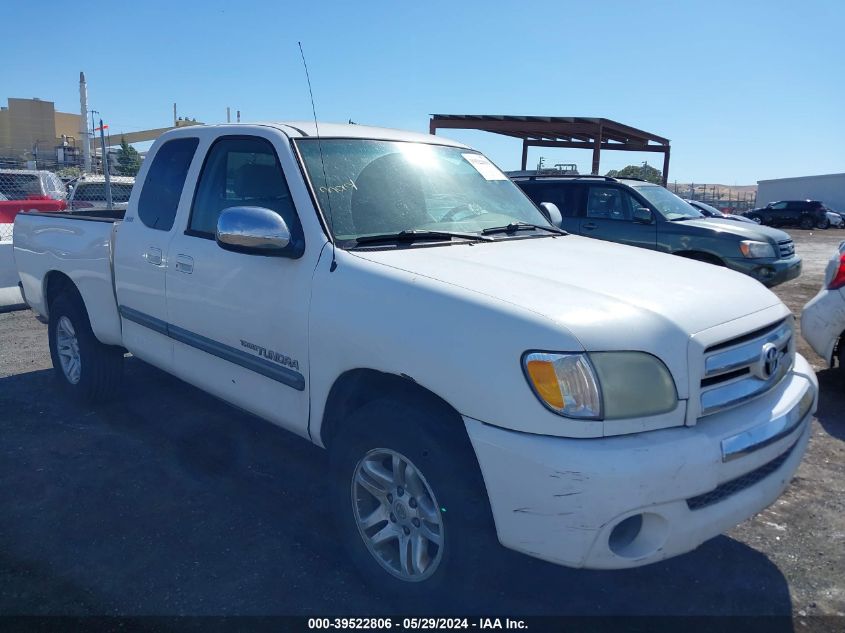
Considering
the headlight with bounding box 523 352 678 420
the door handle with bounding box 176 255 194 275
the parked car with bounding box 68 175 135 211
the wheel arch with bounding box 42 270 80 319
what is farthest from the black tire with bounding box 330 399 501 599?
the parked car with bounding box 68 175 135 211

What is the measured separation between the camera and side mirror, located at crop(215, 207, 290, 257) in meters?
3.19

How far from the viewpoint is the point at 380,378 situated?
2.95 meters

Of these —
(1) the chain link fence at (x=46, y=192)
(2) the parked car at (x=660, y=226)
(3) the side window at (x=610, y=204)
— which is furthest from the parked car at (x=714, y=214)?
(1) the chain link fence at (x=46, y=192)

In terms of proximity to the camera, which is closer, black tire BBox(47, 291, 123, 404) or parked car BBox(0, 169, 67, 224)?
black tire BBox(47, 291, 123, 404)

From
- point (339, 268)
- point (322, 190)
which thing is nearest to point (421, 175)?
point (322, 190)

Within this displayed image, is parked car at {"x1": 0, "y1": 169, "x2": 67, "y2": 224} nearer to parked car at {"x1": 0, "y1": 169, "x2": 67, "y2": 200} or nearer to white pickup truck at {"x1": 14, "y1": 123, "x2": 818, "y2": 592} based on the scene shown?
parked car at {"x1": 0, "y1": 169, "x2": 67, "y2": 200}

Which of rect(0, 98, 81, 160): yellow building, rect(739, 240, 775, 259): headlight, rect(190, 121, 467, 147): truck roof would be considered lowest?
rect(739, 240, 775, 259): headlight

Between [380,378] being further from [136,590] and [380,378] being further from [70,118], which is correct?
[70,118]

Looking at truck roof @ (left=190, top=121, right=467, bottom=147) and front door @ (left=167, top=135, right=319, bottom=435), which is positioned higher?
truck roof @ (left=190, top=121, right=467, bottom=147)

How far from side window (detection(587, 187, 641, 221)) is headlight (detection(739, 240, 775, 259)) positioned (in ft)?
5.00

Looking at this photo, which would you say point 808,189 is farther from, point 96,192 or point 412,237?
point 412,237

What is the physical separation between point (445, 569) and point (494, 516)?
1.10ft

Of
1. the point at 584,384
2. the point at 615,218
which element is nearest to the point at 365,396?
the point at 584,384

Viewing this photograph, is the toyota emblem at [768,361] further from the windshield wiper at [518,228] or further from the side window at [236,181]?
the side window at [236,181]
